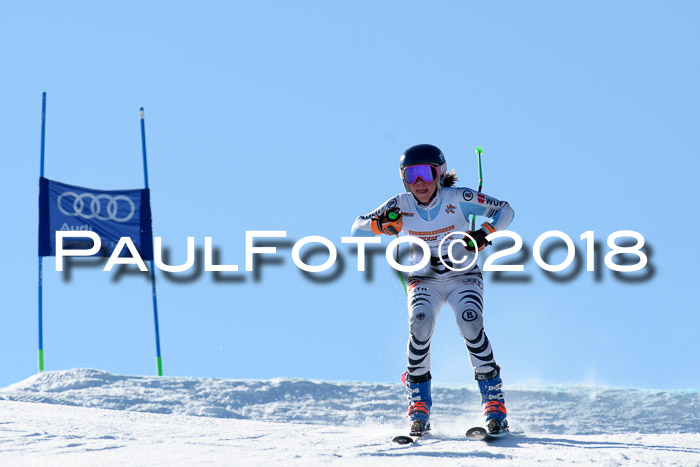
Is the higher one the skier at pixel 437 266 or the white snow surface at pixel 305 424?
the skier at pixel 437 266

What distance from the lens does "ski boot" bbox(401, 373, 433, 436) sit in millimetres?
6051

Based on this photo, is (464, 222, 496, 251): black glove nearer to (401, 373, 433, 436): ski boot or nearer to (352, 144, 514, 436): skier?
(352, 144, 514, 436): skier

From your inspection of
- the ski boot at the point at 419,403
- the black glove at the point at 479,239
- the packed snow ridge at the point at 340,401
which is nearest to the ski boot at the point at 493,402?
the ski boot at the point at 419,403

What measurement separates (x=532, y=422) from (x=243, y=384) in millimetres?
3958


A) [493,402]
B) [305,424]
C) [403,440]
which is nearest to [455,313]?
[493,402]

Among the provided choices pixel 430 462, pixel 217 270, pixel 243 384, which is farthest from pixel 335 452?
pixel 217 270

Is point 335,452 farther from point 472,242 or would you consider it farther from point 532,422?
point 532,422

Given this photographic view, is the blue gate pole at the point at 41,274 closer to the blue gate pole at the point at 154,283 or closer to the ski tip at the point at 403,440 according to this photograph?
the blue gate pole at the point at 154,283

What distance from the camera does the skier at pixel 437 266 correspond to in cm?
612

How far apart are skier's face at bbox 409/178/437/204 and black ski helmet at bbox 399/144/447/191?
9cm

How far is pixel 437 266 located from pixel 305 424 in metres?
2.37

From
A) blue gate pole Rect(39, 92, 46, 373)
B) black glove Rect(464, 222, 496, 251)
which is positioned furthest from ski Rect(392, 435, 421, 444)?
blue gate pole Rect(39, 92, 46, 373)

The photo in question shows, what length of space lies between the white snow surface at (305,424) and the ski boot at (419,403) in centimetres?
11

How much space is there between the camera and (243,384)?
11.9 metres
